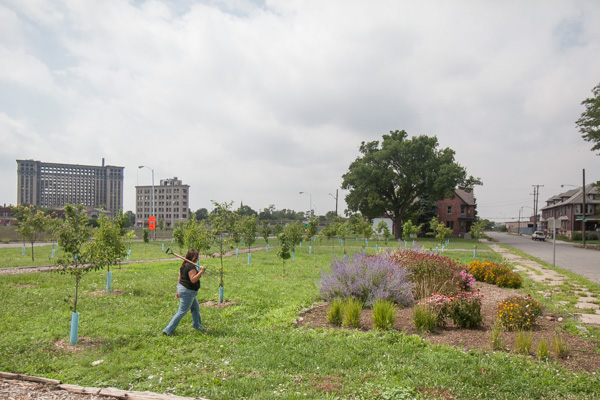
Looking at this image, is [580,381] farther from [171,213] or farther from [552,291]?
[171,213]

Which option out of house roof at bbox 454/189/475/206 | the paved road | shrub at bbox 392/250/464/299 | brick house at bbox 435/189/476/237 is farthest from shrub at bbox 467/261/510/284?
house roof at bbox 454/189/475/206

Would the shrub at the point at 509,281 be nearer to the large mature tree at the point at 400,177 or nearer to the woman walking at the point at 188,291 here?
the woman walking at the point at 188,291

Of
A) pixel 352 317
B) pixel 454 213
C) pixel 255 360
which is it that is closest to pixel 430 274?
pixel 352 317

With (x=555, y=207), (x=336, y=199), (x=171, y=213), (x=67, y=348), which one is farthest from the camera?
(x=171, y=213)

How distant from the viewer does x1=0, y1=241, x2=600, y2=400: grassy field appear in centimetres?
427

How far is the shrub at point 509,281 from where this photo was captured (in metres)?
12.5

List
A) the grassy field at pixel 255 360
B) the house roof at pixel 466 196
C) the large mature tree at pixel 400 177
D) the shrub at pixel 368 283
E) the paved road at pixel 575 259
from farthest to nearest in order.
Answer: the house roof at pixel 466 196, the large mature tree at pixel 400 177, the paved road at pixel 575 259, the shrub at pixel 368 283, the grassy field at pixel 255 360

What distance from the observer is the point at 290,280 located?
1378 cm

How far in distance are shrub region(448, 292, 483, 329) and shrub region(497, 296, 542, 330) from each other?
403 millimetres

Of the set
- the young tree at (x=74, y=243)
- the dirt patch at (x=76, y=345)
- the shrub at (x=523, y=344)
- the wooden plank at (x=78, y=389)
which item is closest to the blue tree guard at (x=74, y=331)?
the dirt patch at (x=76, y=345)

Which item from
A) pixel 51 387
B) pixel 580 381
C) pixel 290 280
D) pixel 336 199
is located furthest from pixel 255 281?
pixel 336 199

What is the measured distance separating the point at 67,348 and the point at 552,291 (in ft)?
42.2

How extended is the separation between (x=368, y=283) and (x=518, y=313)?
3.11 meters

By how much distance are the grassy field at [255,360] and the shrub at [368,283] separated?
1.05 meters
